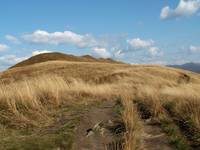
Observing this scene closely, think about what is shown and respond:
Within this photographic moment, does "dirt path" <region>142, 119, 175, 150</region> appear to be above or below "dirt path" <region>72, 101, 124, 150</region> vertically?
below

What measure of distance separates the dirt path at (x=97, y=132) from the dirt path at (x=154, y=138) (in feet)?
1.71

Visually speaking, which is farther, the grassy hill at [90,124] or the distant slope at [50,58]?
the distant slope at [50,58]

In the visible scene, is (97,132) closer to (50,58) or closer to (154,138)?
(154,138)

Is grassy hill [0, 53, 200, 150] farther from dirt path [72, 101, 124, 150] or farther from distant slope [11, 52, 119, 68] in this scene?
distant slope [11, 52, 119, 68]

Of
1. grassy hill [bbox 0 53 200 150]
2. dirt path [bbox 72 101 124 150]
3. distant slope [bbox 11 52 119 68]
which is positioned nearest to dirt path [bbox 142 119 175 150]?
grassy hill [bbox 0 53 200 150]

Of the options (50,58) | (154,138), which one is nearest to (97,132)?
(154,138)

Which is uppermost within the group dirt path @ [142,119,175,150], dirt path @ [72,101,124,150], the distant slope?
dirt path @ [72,101,124,150]

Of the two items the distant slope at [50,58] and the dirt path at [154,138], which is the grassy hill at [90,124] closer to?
the dirt path at [154,138]

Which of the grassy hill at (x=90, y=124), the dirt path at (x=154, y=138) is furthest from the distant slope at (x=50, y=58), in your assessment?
the dirt path at (x=154, y=138)

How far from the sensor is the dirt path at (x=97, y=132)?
6570 mm

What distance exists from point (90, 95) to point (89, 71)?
3261 cm

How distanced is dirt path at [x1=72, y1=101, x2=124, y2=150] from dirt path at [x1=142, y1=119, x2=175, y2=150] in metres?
0.52

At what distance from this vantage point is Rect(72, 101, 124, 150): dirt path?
21.6ft

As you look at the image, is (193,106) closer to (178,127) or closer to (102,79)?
(178,127)
